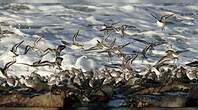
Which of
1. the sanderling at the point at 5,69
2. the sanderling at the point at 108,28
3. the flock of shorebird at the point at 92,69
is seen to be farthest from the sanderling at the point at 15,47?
the sanderling at the point at 108,28

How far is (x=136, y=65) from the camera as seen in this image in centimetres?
922

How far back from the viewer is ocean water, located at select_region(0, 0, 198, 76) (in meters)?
9.35

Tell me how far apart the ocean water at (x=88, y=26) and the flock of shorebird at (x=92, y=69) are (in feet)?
0.23

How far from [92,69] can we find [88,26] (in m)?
2.03

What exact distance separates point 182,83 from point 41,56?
1.99 meters

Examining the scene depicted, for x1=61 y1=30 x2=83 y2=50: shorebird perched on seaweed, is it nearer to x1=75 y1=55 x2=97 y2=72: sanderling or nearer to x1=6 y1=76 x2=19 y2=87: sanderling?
x1=75 y1=55 x2=97 y2=72: sanderling

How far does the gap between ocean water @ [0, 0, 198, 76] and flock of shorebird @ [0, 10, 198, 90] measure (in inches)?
2.8

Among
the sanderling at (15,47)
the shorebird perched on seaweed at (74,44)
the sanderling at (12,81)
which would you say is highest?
the sanderling at (15,47)

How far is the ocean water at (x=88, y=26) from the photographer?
9.35 m

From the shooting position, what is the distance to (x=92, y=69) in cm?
887

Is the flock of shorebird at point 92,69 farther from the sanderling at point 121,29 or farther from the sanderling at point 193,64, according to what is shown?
the sanderling at point 121,29

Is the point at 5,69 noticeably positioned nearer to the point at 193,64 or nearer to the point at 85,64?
the point at 85,64

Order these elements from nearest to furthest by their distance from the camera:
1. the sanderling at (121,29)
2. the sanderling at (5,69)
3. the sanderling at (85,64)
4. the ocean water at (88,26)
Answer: the sanderling at (5,69)
the sanderling at (85,64)
the ocean water at (88,26)
the sanderling at (121,29)

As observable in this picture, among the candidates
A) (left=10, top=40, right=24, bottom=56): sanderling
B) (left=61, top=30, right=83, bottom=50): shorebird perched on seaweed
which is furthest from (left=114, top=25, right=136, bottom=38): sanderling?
(left=10, top=40, right=24, bottom=56): sanderling
